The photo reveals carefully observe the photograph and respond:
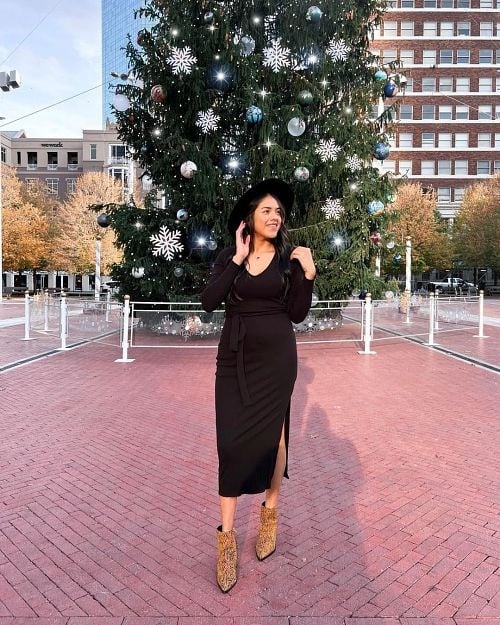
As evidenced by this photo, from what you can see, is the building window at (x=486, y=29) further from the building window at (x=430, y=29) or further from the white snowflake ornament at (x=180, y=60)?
the white snowflake ornament at (x=180, y=60)

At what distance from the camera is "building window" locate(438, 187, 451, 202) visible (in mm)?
57156

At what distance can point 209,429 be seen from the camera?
6.11 m

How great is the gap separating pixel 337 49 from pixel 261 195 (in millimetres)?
13527

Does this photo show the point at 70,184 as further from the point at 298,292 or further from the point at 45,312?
the point at 298,292

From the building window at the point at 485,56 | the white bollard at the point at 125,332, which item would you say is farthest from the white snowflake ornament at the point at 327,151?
the building window at the point at 485,56

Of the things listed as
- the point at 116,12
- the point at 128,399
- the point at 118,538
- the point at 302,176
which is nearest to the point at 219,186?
the point at 302,176

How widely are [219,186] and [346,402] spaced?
8.13 m

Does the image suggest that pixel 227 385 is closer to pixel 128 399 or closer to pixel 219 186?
pixel 128 399

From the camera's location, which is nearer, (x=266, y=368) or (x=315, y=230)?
(x=266, y=368)

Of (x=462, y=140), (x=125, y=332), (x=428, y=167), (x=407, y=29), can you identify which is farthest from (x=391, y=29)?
(x=125, y=332)

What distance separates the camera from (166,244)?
549 inches

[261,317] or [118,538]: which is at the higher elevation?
[261,317]

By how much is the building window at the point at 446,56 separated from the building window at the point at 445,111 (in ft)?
14.4

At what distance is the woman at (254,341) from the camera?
2.84 meters
